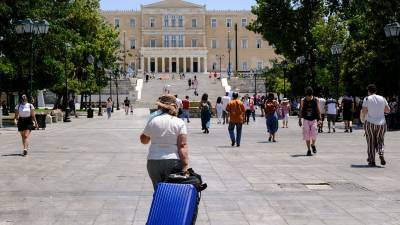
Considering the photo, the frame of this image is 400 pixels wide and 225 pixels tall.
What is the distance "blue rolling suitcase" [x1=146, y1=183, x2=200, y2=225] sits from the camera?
5.89 metres

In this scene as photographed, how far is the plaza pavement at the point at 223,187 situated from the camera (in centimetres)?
875

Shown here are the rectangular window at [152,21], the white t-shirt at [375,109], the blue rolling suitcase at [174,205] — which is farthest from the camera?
the rectangular window at [152,21]

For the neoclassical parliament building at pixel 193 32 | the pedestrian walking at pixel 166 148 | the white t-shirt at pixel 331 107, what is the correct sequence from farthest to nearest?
the neoclassical parliament building at pixel 193 32 → the white t-shirt at pixel 331 107 → the pedestrian walking at pixel 166 148

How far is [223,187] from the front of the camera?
1140 cm

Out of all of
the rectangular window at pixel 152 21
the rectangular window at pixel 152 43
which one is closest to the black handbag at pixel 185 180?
the rectangular window at pixel 152 43

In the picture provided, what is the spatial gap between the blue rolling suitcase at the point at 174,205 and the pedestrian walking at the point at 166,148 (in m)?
0.86

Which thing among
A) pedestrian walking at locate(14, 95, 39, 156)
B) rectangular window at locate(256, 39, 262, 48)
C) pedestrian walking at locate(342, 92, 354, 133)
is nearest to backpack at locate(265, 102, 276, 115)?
pedestrian walking at locate(342, 92, 354, 133)

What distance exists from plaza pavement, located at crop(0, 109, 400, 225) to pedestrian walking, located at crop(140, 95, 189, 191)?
5.16ft

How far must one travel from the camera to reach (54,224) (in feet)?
27.2

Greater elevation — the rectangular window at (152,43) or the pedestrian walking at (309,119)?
the rectangular window at (152,43)

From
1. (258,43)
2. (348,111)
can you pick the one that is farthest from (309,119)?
(258,43)

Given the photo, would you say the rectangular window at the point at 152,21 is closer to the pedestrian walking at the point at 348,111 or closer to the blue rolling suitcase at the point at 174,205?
the pedestrian walking at the point at 348,111

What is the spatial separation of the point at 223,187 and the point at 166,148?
455 cm

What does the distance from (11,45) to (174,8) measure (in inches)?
4698
